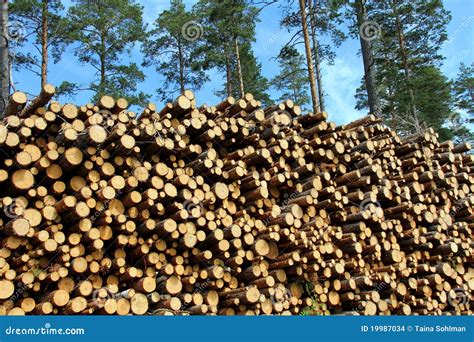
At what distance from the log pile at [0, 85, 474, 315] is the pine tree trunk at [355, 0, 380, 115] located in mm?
4910

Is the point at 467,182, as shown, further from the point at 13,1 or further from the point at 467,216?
the point at 13,1

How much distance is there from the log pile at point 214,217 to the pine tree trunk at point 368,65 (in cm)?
491

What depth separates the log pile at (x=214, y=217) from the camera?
197 inches

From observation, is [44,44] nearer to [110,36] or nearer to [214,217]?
[110,36]

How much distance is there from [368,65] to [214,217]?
8973 mm

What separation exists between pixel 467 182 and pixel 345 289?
3.84 metres

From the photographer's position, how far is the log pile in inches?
197

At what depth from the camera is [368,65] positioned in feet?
43.4

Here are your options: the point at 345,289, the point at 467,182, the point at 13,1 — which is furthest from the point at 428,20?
the point at 345,289

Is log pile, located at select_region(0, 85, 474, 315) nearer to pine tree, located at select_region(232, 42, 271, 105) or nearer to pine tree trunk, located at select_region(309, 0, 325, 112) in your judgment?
pine tree trunk, located at select_region(309, 0, 325, 112)

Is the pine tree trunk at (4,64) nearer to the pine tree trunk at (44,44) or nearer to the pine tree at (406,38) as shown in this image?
the pine tree trunk at (44,44)

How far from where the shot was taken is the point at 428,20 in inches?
784

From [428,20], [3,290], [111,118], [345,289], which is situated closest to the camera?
[3,290]

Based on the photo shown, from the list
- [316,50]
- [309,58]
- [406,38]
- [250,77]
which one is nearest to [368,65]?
[309,58]
